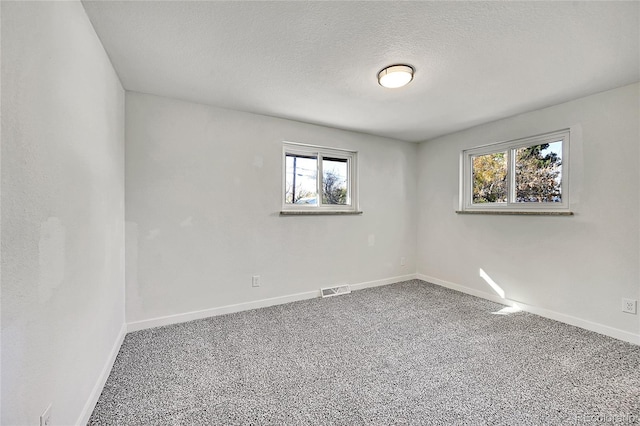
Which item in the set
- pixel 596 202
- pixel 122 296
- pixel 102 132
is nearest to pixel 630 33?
pixel 596 202

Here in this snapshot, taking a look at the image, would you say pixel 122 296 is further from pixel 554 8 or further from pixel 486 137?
pixel 486 137

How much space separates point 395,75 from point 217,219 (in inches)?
83.5

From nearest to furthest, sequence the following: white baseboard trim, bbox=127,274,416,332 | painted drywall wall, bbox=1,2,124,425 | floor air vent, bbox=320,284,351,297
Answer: painted drywall wall, bbox=1,2,124,425 → white baseboard trim, bbox=127,274,416,332 → floor air vent, bbox=320,284,351,297

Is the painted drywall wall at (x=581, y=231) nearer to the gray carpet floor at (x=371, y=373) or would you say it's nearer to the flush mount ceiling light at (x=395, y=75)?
the gray carpet floor at (x=371, y=373)

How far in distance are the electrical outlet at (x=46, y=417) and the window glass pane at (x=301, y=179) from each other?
8.24ft

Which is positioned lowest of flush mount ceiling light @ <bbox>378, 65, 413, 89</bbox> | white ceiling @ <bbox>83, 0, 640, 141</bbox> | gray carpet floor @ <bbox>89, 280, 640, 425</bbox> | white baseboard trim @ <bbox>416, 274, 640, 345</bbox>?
gray carpet floor @ <bbox>89, 280, 640, 425</bbox>

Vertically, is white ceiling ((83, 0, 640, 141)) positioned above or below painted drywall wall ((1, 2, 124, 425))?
above

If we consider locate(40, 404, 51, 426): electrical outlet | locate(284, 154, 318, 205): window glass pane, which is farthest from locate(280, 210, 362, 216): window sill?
locate(40, 404, 51, 426): electrical outlet

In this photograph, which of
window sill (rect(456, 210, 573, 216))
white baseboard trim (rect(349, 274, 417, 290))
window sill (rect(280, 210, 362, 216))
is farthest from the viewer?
white baseboard trim (rect(349, 274, 417, 290))

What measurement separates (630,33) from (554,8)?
655 millimetres

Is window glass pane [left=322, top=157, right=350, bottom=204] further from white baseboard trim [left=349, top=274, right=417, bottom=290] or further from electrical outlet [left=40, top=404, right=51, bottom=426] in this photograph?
electrical outlet [left=40, top=404, right=51, bottom=426]

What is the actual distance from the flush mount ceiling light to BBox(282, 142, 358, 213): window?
1.46 m

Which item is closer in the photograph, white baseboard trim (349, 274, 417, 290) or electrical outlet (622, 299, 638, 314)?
electrical outlet (622, 299, 638, 314)

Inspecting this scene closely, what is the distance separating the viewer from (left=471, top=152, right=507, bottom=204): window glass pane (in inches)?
129
